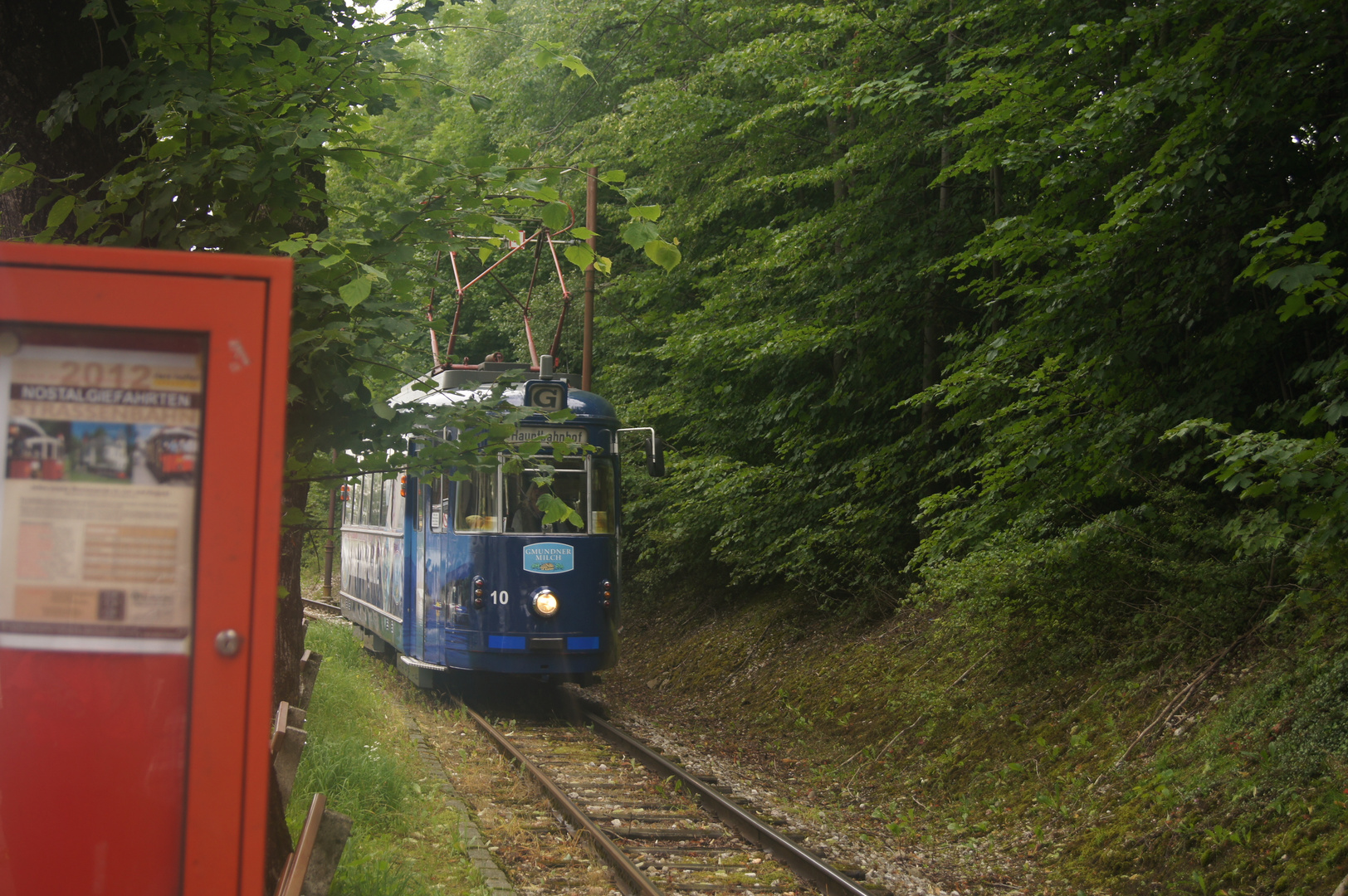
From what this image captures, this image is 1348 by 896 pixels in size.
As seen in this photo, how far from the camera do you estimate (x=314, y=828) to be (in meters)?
4.26

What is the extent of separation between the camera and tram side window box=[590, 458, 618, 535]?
11.8 m

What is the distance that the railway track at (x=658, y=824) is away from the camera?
6.50 meters

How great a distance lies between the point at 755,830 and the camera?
7.48 m

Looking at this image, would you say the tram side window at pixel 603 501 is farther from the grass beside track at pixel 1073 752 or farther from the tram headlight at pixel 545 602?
the grass beside track at pixel 1073 752

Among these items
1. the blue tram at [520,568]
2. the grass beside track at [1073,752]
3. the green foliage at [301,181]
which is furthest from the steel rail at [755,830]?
the green foliage at [301,181]

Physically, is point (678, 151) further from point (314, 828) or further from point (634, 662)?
point (314, 828)

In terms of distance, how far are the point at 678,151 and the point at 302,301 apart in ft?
42.8

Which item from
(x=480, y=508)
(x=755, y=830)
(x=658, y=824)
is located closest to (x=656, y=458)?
(x=480, y=508)

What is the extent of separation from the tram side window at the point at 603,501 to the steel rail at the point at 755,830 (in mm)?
2236

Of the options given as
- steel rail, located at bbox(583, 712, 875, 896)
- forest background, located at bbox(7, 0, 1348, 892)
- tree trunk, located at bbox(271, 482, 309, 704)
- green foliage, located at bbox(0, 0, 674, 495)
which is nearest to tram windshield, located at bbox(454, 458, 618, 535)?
forest background, located at bbox(7, 0, 1348, 892)

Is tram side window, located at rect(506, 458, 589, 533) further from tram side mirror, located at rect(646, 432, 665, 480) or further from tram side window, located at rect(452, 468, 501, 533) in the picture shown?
tram side mirror, located at rect(646, 432, 665, 480)

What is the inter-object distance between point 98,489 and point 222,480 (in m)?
0.25

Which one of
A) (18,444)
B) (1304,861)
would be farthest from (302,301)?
(1304,861)

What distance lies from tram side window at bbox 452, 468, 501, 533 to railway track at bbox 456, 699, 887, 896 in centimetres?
209
